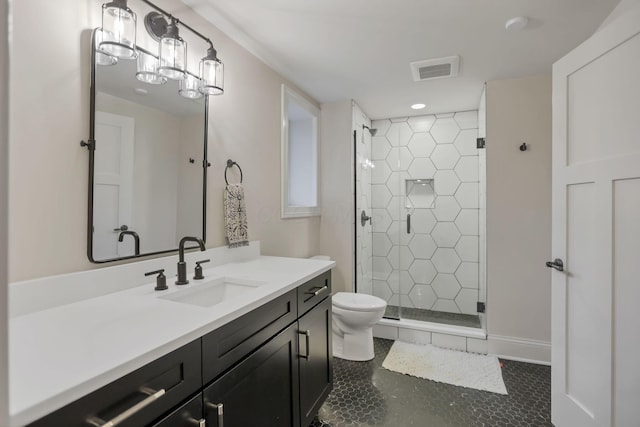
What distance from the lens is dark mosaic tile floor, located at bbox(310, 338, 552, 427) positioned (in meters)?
1.80

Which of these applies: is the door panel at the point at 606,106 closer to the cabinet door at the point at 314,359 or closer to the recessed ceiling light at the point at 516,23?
the recessed ceiling light at the point at 516,23

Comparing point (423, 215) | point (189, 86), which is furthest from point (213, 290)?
point (423, 215)

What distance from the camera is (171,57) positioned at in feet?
4.59

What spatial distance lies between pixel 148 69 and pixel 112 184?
0.53m

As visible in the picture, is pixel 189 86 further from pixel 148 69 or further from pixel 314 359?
pixel 314 359

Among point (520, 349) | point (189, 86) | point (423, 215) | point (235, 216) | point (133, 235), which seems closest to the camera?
point (133, 235)

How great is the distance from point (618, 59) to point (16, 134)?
226cm

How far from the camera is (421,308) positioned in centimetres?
350

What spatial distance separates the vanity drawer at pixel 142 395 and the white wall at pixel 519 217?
2564 millimetres

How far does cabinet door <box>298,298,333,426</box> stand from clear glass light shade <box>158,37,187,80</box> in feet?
4.23

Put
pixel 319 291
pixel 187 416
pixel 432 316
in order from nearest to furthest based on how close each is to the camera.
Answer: pixel 187 416, pixel 319 291, pixel 432 316

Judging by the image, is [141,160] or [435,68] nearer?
[141,160]

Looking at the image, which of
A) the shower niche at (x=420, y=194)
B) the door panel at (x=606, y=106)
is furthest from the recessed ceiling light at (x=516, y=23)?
the shower niche at (x=420, y=194)

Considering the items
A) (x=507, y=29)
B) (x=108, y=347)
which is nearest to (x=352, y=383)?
(x=108, y=347)
